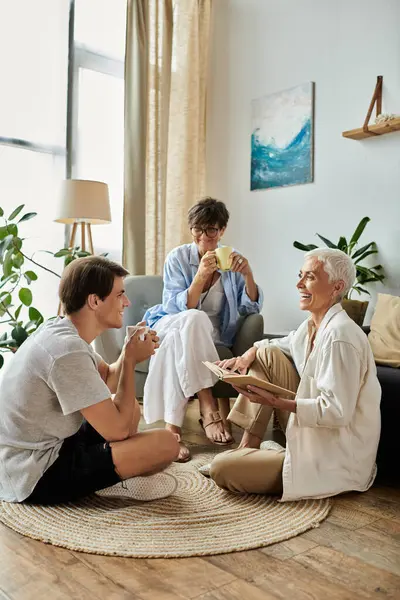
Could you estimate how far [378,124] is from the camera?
353 centimetres

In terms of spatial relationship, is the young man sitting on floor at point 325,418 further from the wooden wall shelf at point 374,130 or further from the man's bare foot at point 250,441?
the wooden wall shelf at point 374,130

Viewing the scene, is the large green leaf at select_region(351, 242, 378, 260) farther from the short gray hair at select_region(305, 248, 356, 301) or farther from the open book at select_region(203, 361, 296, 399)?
the open book at select_region(203, 361, 296, 399)

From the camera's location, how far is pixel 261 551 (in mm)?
1701

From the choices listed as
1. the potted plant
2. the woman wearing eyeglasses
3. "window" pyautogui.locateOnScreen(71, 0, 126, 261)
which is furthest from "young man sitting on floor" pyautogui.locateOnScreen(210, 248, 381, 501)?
"window" pyautogui.locateOnScreen(71, 0, 126, 261)

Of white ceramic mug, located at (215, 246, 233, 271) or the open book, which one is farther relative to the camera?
white ceramic mug, located at (215, 246, 233, 271)

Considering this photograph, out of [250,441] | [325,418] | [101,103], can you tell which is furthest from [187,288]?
[101,103]

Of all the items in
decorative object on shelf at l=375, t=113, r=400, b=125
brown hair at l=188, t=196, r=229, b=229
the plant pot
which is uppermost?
decorative object on shelf at l=375, t=113, r=400, b=125

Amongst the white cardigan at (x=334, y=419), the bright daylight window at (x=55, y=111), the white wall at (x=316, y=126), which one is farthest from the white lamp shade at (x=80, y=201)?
the white cardigan at (x=334, y=419)

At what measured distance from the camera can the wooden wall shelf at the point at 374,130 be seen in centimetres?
348

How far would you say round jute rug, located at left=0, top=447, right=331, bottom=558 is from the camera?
171 cm

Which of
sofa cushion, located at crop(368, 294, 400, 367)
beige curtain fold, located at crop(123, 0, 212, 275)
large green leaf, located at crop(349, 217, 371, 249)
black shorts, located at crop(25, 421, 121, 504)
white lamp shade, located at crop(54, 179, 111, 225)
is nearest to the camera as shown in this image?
black shorts, located at crop(25, 421, 121, 504)

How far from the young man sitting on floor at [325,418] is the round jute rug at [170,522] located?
0.08m

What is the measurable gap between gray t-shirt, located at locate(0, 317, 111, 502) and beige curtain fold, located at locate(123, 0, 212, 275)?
8.60 ft

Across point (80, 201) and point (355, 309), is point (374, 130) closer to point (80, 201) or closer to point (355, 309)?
point (355, 309)
